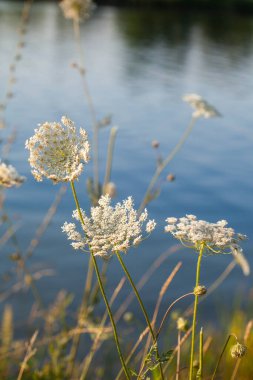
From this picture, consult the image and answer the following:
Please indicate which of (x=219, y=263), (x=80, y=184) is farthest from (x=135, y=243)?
(x=80, y=184)

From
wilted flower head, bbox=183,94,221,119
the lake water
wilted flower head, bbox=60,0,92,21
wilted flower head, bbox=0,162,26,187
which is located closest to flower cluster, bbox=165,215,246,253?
wilted flower head, bbox=0,162,26,187

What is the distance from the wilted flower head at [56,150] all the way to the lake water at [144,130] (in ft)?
8.31

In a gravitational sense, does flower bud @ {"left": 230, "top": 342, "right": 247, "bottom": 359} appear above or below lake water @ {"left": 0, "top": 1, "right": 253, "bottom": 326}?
below

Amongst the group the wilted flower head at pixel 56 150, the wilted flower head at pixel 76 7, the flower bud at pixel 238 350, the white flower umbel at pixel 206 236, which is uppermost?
the wilted flower head at pixel 76 7

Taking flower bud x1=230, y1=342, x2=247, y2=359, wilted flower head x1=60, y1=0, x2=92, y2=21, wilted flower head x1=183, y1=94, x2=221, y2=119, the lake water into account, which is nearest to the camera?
flower bud x1=230, y1=342, x2=247, y2=359

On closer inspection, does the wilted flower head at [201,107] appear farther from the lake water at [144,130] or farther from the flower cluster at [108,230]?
the flower cluster at [108,230]

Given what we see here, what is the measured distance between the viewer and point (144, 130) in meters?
13.0

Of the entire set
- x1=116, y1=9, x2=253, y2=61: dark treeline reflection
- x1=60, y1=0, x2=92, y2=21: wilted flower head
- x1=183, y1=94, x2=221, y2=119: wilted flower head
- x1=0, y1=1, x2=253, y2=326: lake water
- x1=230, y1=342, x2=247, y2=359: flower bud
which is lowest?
x1=230, y1=342, x2=247, y2=359: flower bud

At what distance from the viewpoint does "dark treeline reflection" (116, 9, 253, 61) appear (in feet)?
98.8

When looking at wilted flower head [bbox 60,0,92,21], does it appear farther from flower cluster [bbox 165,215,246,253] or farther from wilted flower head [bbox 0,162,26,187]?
wilted flower head [bbox 0,162,26,187]

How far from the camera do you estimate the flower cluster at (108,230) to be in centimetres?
125

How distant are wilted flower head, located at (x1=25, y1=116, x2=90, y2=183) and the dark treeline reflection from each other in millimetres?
25220

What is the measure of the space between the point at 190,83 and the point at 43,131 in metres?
18.7

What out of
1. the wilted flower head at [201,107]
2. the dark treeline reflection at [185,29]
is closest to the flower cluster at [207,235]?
the wilted flower head at [201,107]
